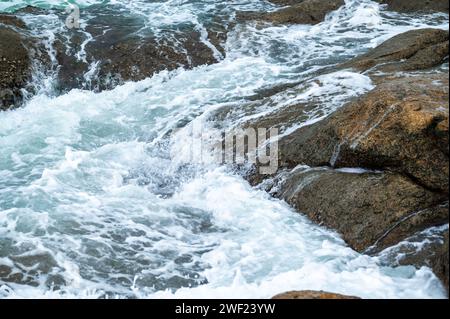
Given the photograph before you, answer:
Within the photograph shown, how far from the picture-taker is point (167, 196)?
24.9 ft

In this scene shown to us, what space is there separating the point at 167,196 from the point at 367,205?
2.94 meters

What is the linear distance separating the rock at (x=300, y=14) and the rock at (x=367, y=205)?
801 cm

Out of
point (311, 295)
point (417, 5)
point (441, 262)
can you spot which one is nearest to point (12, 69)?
point (311, 295)

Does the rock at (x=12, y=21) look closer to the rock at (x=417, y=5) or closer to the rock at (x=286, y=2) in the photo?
the rock at (x=286, y=2)

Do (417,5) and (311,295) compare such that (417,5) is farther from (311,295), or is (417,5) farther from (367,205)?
(311,295)

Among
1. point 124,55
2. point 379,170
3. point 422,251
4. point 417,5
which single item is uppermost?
→ point 417,5

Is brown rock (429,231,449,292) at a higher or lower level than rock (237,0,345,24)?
lower

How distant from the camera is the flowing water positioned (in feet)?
17.8

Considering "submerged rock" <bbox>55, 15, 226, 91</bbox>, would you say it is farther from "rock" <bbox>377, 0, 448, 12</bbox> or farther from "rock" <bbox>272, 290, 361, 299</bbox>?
"rock" <bbox>272, 290, 361, 299</bbox>

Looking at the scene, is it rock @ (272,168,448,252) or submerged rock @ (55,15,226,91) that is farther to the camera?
submerged rock @ (55,15,226,91)

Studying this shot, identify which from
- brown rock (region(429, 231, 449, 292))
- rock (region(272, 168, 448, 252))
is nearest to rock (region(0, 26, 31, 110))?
rock (region(272, 168, 448, 252))

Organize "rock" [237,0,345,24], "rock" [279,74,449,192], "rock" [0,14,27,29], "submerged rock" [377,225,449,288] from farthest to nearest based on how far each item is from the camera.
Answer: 1. "rock" [237,0,345,24]
2. "rock" [0,14,27,29]
3. "rock" [279,74,449,192]
4. "submerged rock" [377,225,449,288]

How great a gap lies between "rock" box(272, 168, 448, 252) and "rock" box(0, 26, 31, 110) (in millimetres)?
6729

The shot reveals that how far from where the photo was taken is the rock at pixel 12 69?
421 inches
